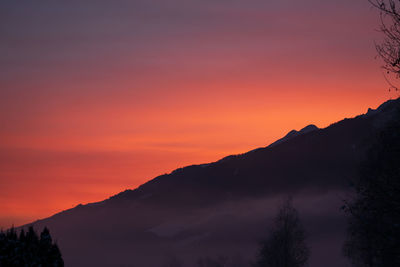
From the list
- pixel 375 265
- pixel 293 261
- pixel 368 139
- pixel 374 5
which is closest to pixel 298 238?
pixel 293 261

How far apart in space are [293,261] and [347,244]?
14.9 meters

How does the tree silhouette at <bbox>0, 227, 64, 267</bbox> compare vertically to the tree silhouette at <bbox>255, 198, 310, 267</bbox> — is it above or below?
above

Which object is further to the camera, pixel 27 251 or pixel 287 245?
pixel 287 245

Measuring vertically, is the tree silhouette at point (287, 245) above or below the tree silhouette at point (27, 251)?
below

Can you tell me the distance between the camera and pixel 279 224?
3282 inches

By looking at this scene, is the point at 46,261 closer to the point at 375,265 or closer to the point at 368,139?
the point at 368,139

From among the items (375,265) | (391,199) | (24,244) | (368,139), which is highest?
(368,139)

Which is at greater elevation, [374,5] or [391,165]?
[374,5]

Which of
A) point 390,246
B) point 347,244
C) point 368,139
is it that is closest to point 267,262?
point 347,244

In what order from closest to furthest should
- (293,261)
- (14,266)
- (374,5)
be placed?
(374,5) → (14,266) → (293,261)

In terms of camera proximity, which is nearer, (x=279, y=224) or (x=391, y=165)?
(x=391, y=165)

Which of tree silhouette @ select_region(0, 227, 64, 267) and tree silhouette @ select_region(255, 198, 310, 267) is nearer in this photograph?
tree silhouette @ select_region(0, 227, 64, 267)

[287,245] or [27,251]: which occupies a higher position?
[27,251]

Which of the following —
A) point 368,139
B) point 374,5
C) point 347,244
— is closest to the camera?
point 374,5
